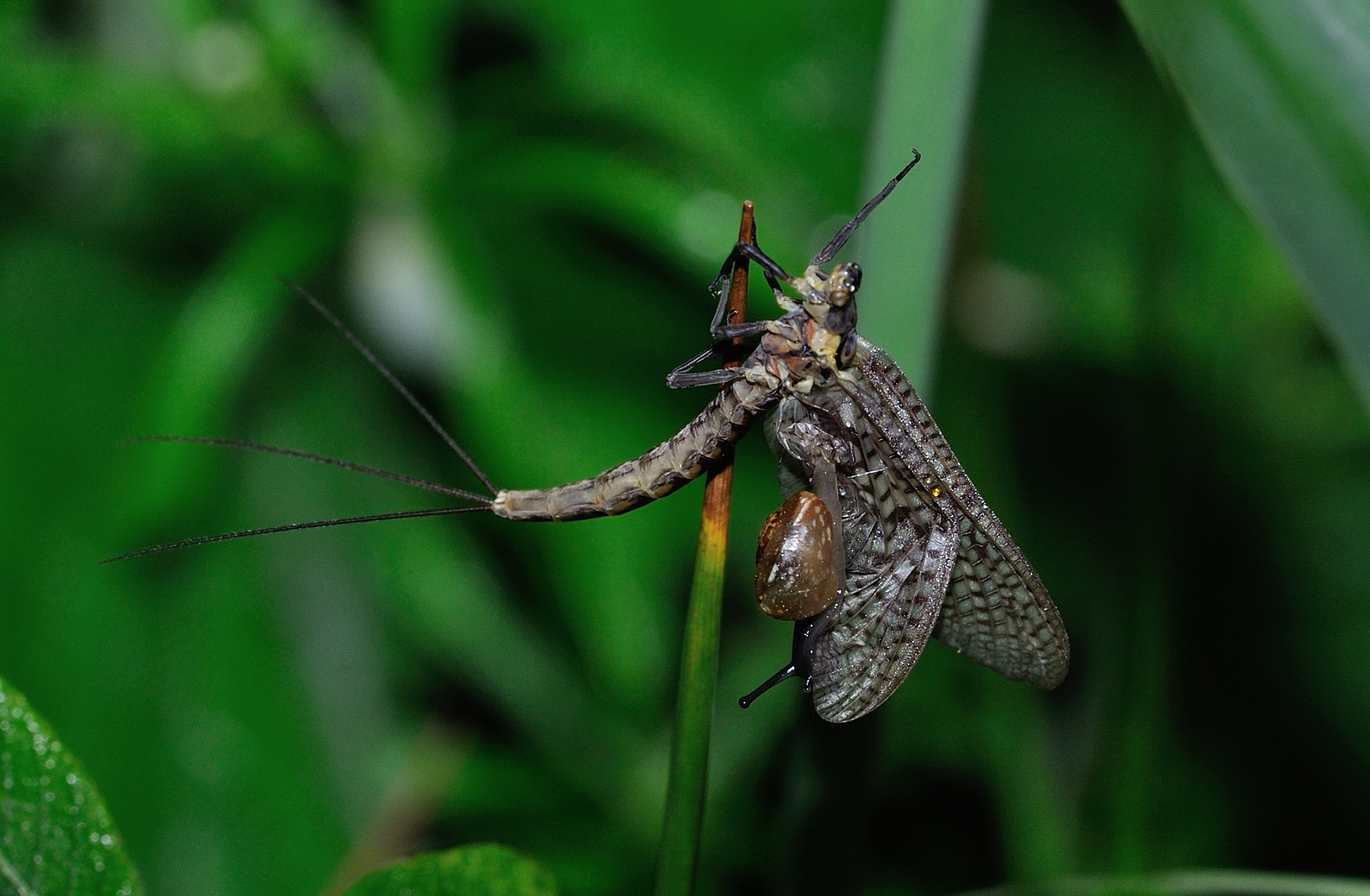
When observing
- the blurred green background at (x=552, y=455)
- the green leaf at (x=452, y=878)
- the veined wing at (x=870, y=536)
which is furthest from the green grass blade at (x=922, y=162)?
the blurred green background at (x=552, y=455)

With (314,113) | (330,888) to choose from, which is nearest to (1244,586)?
(330,888)

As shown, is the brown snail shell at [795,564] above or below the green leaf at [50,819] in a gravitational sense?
above

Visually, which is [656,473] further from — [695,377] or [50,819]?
[50,819]

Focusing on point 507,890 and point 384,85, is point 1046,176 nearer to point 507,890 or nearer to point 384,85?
point 384,85

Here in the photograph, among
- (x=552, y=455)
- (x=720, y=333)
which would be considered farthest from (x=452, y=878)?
(x=552, y=455)

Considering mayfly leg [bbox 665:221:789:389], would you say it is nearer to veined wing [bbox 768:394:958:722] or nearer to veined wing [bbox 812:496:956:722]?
veined wing [bbox 768:394:958:722]

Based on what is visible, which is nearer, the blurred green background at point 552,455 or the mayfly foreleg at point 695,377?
the mayfly foreleg at point 695,377

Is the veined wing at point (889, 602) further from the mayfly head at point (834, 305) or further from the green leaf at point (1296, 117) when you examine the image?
the green leaf at point (1296, 117)

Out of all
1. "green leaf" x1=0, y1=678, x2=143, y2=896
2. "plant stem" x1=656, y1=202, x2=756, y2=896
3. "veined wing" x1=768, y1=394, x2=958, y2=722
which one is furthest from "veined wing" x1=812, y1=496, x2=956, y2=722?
"green leaf" x1=0, y1=678, x2=143, y2=896
